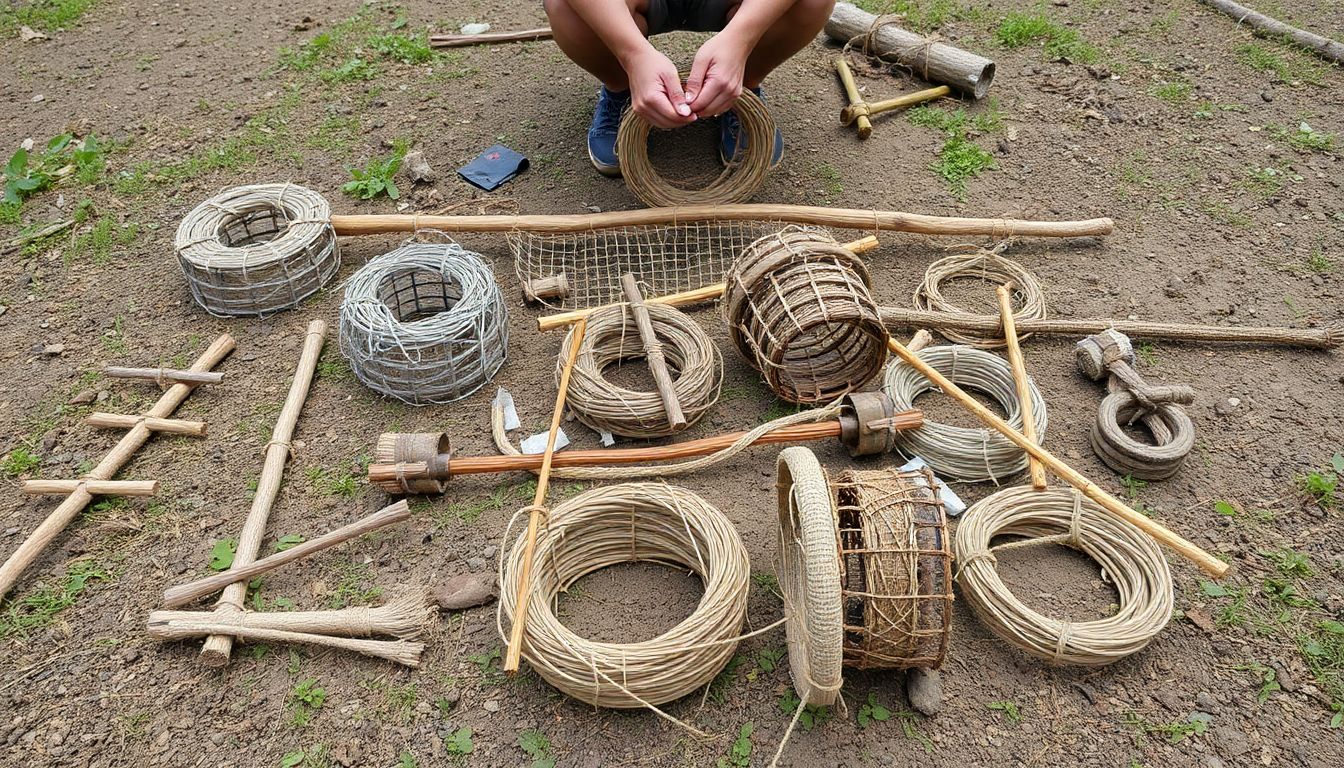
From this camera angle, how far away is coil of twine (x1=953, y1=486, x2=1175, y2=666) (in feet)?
8.92

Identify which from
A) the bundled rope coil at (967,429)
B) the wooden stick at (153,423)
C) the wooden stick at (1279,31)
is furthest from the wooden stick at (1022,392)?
the wooden stick at (1279,31)

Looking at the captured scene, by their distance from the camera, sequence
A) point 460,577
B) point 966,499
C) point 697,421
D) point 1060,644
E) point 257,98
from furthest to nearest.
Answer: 1. point 257,98
2. point 697,421
3. point 966,499
4. point 460,577
5. point 1060,644

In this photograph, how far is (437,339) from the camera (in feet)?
11.5

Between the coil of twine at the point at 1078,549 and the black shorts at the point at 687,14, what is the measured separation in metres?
2.93

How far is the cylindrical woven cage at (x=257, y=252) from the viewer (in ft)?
13.2

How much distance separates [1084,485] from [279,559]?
9.63ft

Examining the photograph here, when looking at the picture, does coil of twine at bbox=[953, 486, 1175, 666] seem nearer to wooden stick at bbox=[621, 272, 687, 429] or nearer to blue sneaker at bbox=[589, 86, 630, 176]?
wooden stick at bbox=[621, 272, 687, 429]

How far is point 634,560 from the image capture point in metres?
3.21

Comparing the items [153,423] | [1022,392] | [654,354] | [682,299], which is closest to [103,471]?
[153,423]

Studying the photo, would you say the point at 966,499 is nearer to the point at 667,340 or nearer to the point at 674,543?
the point at 674,543

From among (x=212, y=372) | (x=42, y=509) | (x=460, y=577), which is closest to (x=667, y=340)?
(x=460, y=577)

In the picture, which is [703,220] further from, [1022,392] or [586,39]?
[1022,392]

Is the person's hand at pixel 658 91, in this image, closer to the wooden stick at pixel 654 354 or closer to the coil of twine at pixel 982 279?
the wooden stick at pixel 654 354

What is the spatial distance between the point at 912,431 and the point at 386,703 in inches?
88.7
